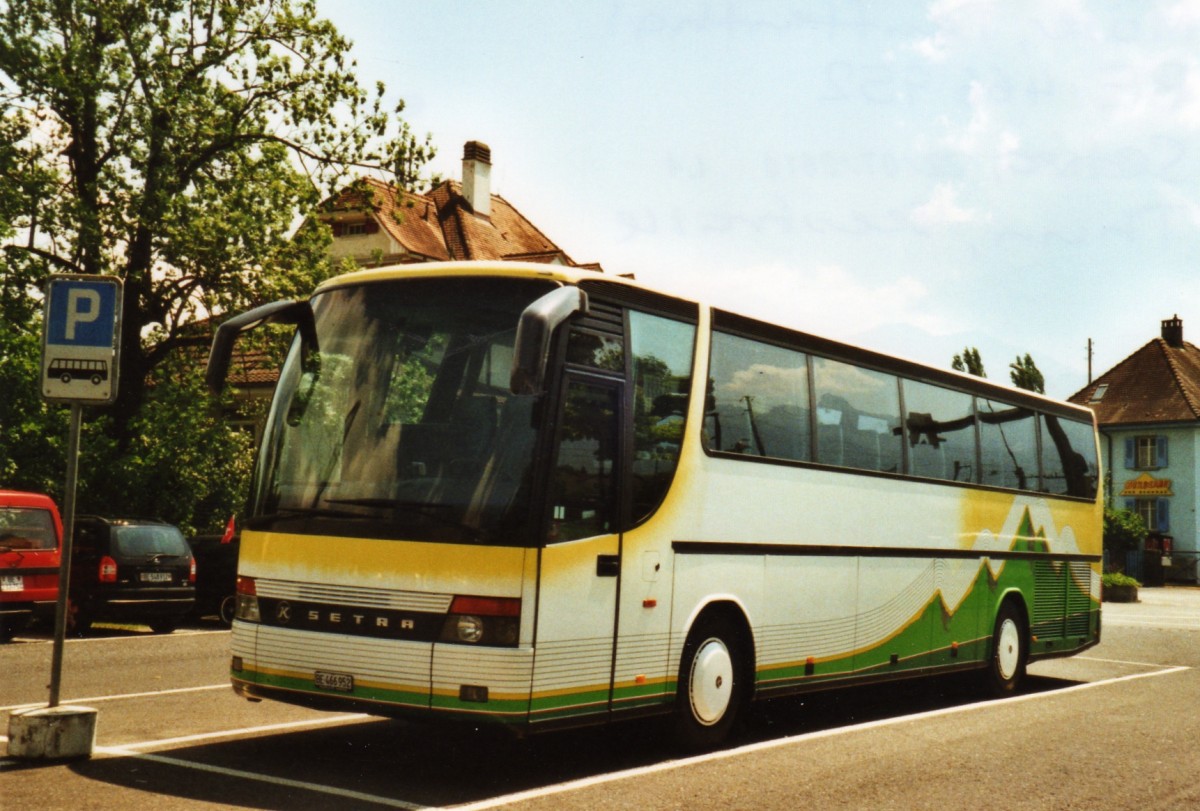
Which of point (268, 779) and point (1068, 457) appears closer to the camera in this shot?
point (268, 779)

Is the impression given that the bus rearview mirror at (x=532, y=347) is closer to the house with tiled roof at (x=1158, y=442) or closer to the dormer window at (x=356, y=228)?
the dormer window at (x=356, y=228)

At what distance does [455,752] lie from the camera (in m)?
9.24

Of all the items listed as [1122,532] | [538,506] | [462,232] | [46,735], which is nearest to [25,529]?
[46,735]

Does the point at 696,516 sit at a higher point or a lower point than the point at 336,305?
lower

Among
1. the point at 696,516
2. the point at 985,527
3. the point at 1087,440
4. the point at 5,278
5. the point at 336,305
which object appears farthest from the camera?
the point at 5,278

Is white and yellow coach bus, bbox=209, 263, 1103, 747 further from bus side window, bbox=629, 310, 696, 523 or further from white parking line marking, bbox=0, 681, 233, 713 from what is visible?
white parking line marking, bbox=0, 681, 233, 713

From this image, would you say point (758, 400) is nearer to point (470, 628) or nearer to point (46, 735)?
point (470, 628)

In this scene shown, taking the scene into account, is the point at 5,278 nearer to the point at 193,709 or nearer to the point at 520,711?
the point at 193,709

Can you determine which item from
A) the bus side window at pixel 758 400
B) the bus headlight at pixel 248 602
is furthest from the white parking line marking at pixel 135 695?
the bus side window at pixel 758 400

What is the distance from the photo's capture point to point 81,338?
8.63 m

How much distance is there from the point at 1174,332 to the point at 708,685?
71.5 meters

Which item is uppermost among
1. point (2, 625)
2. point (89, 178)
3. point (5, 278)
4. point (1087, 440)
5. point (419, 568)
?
point (89, 178)

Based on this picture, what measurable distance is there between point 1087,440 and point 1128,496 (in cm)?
5347

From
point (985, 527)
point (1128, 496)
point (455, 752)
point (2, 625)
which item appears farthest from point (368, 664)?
point (1128, 496)
